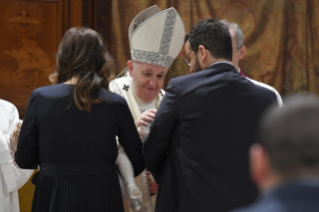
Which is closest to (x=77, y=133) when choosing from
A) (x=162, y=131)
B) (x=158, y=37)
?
(x=162, y=131)

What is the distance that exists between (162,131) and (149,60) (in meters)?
1.12

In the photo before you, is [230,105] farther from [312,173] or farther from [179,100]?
[312,173]

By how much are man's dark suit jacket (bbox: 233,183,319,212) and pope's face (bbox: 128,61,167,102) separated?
2367mm

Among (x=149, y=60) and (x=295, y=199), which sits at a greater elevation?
(x=295, y=199)

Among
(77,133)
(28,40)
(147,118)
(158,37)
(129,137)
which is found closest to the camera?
(77,133)

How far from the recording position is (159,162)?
7.84 ft

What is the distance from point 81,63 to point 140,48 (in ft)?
3.39

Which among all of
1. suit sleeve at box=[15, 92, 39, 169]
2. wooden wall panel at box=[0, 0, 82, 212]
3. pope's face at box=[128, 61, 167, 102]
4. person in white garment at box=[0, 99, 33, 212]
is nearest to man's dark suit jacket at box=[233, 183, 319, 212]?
suit sleeve at box=[15, 92, 39, 169]

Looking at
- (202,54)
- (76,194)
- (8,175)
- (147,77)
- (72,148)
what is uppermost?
(202,54)

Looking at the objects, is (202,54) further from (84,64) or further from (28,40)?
(28,40)

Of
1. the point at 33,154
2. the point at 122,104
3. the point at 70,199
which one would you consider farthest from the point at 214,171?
the point at 33,154

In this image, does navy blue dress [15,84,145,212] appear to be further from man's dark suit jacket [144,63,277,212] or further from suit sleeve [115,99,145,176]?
man's dark suit jacket [144,63,277,212]

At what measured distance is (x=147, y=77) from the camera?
325cm

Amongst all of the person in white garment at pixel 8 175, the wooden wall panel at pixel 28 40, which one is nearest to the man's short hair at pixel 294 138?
the person in white garment at pixel 8 175
